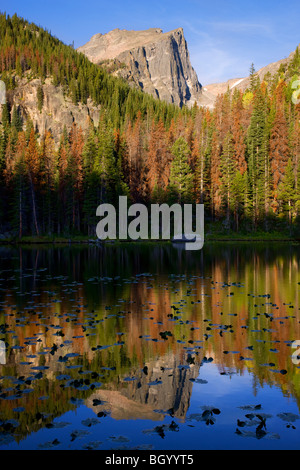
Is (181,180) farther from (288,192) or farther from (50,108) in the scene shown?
(50,108)

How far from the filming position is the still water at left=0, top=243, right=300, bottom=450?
6.38m

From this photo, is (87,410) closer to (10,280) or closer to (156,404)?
(156,404)

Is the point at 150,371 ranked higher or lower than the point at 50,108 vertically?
lower

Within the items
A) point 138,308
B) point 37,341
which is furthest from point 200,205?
point 37,341

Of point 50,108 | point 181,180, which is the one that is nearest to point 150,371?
point 181,180

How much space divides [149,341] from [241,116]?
289 feet

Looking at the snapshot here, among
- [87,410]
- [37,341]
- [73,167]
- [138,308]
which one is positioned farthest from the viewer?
[73,167]

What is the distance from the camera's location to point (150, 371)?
29.0 ft

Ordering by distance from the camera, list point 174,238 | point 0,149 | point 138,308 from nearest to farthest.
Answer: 1. point 138,308
2. point 174,238
3. point 0,149

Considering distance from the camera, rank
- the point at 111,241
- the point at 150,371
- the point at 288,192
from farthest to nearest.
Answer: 1. the point at 288,192
2. the point at 111,241
3. the point at 150,371

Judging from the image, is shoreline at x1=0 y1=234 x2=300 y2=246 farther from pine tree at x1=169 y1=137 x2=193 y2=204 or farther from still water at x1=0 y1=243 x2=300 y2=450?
still water at x1=0 y1=243 x2=300 y2=450

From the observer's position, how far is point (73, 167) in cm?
7762

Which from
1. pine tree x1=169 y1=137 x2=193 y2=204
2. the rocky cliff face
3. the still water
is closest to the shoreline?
pine tree x1=169 y1=137 x2=193 y2=204

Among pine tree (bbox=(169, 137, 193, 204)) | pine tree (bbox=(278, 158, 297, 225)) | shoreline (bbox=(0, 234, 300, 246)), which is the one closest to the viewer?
shoreline (bbox=(0, 234, 300, 246))
